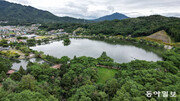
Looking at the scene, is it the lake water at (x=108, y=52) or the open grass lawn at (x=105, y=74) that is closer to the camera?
the open grass lawn at (x=105, y=74)

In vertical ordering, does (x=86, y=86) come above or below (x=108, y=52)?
below

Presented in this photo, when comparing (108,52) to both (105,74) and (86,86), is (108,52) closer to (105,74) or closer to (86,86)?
(105,74)

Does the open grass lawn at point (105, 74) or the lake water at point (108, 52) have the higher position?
the lake water at point (108, 52)

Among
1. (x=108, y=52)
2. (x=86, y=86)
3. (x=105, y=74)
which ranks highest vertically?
(x=108, y=52)

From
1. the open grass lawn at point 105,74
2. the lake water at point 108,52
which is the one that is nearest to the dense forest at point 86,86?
the open grass lawn at point 105,74

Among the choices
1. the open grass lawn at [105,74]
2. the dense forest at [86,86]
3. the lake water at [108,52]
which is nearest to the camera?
the dense forest at [86,86]

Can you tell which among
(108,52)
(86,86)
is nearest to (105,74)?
(86,86)

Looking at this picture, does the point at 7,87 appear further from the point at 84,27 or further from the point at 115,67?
the point at 84,27

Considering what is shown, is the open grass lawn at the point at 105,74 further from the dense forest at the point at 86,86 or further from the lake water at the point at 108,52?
the lake water at the point at 108,52

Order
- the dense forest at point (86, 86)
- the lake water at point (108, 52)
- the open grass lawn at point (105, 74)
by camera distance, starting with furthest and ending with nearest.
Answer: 1. the lake water at point (108, 52)
2. the open grass lawn at point (105, 74)
3. the dense forest at point (86, 86)

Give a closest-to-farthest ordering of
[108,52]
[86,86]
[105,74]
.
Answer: [86,86] → [105,74] → [108,52]

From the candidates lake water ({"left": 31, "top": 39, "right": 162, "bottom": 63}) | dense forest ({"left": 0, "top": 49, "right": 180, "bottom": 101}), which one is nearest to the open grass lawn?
dense forest ({"left": 0, "top": 49, "right": 180, "bottom": 101})

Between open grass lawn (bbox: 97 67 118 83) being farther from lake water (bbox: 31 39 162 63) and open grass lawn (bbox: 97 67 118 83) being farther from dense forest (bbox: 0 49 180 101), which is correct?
lake water (bbox: 31 39 162 63)
